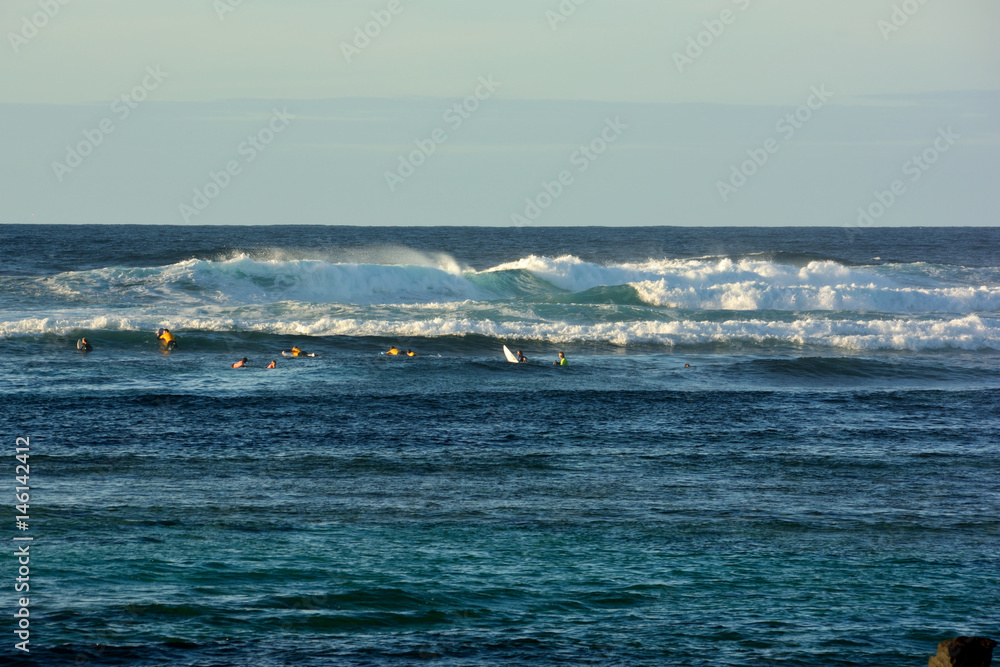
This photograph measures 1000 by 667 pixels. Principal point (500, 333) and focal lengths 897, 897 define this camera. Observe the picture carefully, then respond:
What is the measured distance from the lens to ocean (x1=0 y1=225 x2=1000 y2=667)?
858cm

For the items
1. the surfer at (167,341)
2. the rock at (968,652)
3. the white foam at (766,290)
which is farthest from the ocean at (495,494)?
the white foam at (766,290)

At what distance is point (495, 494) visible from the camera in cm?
1298

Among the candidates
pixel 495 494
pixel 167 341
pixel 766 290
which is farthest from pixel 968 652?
pixel 766 290

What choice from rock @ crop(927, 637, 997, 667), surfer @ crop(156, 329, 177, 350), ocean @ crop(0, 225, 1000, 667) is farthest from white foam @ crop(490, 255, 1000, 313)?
rock @ crop(927, 637, 997, 667)

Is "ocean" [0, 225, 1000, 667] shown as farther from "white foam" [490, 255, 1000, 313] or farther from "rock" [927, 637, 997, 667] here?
"white foam" [490, 255, 1000, 313]

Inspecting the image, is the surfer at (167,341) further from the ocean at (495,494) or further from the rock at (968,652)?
the rock at (968,652)

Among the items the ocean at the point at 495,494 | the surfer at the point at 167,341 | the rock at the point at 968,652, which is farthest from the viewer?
the surfer at the point at 167,341

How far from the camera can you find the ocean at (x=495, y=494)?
858cm

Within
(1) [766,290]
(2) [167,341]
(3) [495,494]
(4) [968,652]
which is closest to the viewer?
(4) [968,652]

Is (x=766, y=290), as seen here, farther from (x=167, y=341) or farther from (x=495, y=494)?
(x=495, y=494)

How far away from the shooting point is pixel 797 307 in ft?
131

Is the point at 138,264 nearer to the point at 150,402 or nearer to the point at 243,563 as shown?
the point at 150,402

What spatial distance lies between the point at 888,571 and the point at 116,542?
9.03 meters

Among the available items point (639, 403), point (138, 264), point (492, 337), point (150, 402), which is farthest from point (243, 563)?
point (138, 264)
